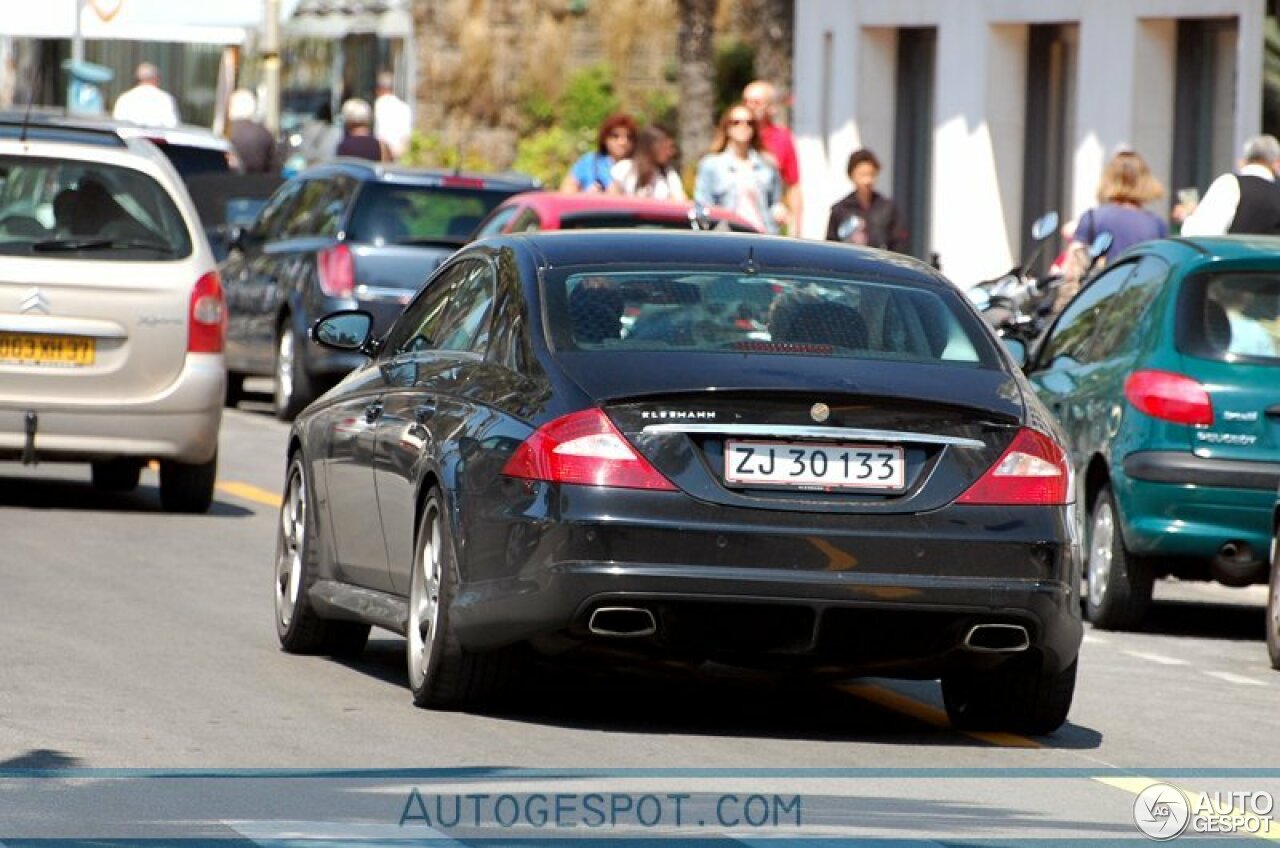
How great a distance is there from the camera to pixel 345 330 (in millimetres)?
11320

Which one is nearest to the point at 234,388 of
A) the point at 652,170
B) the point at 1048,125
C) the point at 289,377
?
the point at 289,377

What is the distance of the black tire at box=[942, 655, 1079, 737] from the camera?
31.7 ft

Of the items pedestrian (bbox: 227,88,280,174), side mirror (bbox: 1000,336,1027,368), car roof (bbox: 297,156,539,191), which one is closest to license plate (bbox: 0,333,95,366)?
side mirror (bbox: 1000,336,1027,368)

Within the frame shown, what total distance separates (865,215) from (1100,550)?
35.5ft

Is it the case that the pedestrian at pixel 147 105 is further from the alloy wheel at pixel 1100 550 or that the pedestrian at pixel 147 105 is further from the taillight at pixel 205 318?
the alloy wheel at pixel 1100 550

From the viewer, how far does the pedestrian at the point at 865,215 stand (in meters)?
24.2

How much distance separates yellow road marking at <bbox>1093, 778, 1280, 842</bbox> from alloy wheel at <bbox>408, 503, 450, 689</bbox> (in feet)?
6.34

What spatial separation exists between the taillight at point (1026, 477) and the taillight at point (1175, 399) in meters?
3.79

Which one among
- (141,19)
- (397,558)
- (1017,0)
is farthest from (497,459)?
(141,19)

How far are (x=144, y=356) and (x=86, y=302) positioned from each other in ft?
1.20

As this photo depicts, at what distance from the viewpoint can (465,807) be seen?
7.99m

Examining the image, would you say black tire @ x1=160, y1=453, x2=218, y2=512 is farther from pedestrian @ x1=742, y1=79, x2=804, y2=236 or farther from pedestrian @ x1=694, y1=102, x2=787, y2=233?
pedestrian @ x1=742, y1=79, x2=804, y2=236

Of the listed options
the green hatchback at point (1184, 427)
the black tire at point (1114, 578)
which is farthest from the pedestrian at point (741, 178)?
the black tire at point (1114, 578)

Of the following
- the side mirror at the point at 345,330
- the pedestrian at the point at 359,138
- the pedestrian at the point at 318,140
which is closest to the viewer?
the side mirror at the point at 345,330
